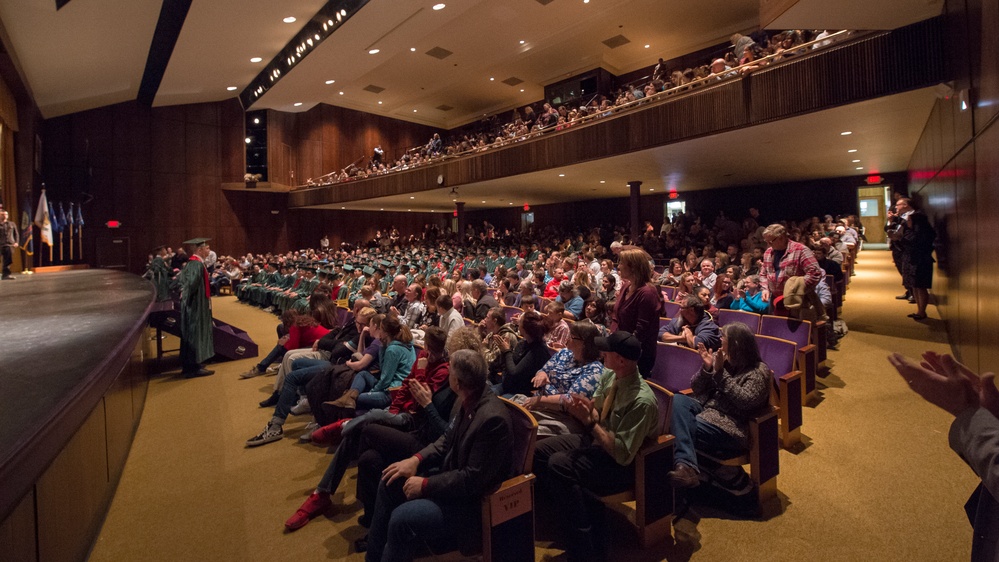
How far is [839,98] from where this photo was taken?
220 inches

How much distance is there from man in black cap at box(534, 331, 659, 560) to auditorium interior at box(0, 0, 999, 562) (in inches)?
9.0

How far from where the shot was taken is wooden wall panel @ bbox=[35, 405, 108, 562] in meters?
1.86

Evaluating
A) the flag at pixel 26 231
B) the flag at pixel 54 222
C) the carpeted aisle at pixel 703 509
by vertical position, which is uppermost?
the flag at pixel 54 222

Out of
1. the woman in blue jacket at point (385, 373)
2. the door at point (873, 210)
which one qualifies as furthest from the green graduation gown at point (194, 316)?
the door at point (873, 210)

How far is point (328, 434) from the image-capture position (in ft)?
9.84

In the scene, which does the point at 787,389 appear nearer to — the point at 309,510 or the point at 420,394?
the point at 420,394

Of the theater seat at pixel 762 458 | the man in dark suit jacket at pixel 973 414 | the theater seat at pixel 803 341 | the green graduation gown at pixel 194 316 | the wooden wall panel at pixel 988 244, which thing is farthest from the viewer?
the green graduation gown at pixel 194 316

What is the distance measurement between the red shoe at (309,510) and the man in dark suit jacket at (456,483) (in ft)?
2.56

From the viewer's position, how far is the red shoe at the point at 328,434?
2.98 meters

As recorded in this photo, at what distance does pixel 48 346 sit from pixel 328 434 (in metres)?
1.46

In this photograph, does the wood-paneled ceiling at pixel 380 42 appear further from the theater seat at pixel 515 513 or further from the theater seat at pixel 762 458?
the theater seat at pixel 515 513

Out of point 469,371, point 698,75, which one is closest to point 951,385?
point 469,371

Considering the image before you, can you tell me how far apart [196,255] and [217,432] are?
283 centimetres

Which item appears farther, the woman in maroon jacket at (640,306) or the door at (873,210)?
the door at (873,210)
